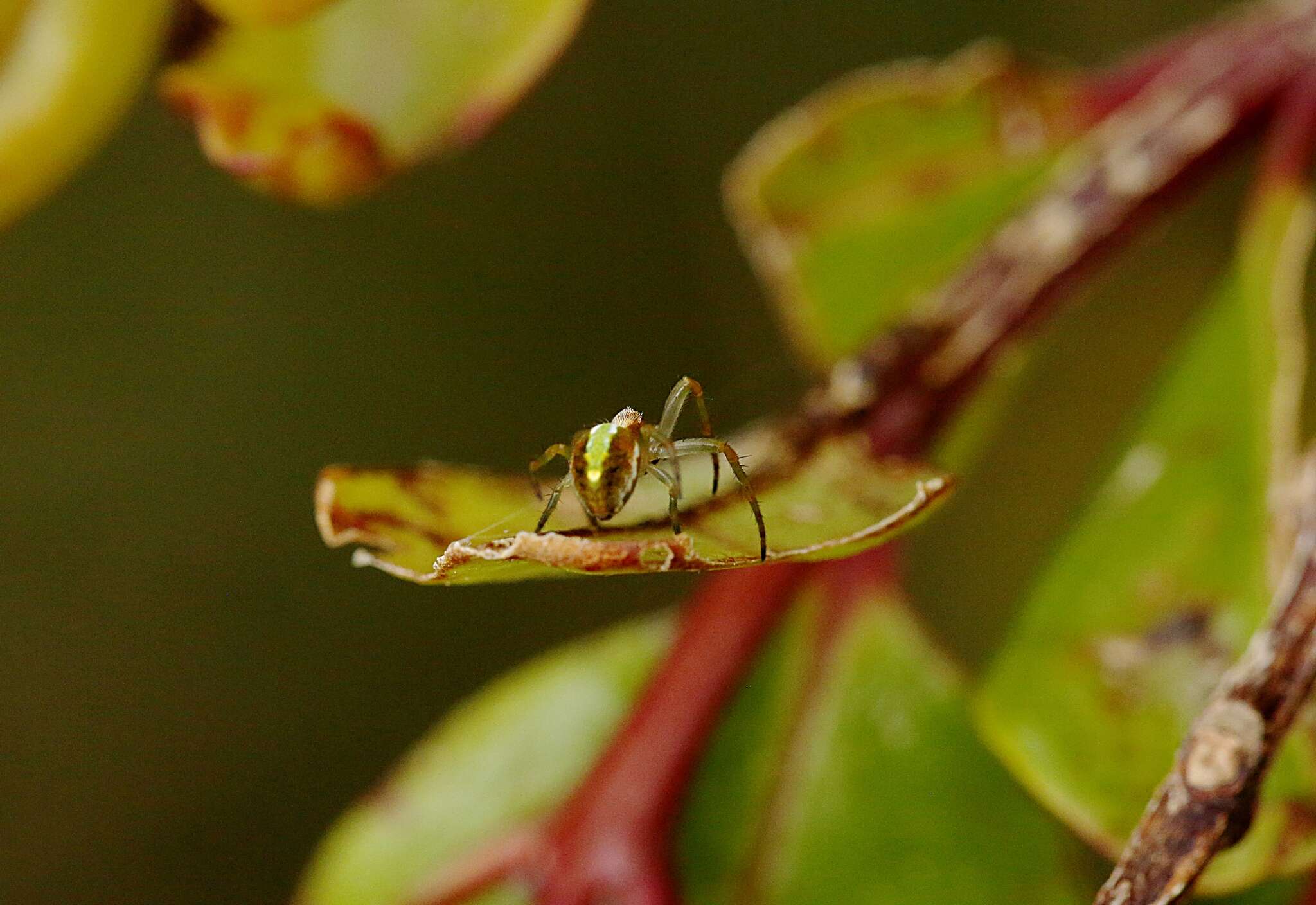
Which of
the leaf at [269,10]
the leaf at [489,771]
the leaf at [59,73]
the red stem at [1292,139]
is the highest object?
the leaf at [59,73]

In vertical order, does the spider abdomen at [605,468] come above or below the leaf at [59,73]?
below

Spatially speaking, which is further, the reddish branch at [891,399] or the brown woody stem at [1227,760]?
the reddish branch at [891,399]

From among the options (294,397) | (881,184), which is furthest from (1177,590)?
(294,397)

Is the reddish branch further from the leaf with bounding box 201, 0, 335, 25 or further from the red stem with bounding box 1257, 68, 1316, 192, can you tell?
the leaf with bounding box 201, 0, 335, 25

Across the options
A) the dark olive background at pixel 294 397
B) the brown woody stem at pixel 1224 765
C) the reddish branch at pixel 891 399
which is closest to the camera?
the brown woody stem at pixel 1224 765

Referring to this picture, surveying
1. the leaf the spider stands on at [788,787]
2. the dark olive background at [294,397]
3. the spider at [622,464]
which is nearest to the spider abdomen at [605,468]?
the spider at [622,464]

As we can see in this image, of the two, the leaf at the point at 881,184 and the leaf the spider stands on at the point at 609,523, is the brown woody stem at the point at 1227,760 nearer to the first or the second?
the leaf the spider stands on at the point at 609,523

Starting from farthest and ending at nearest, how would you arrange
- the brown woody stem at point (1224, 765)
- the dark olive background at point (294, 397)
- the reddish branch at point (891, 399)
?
1. the dark olive background at point (294, 397)
2. the reddish branch at point (891, 399)
3. the brown woody stem at point (1224, 765)

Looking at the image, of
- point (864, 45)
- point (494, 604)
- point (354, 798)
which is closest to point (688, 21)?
point (864, 45)
